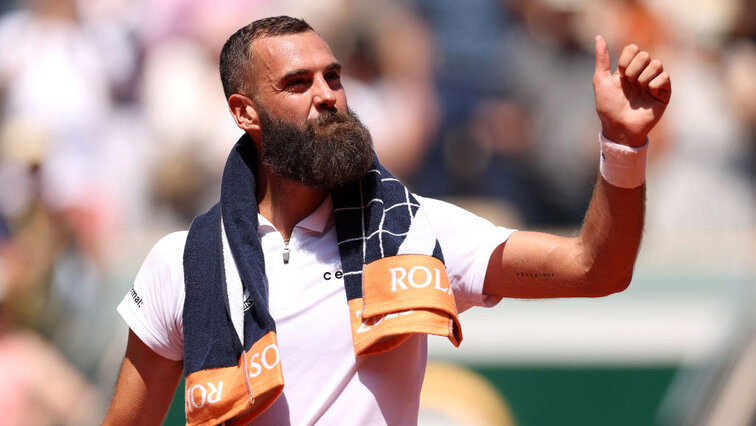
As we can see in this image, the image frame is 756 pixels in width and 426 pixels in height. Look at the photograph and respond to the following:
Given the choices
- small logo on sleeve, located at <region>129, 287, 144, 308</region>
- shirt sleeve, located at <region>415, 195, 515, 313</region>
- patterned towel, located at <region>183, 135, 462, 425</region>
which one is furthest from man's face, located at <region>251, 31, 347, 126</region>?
small logo on sleeve, located at <region>129, 287, 144, 308</region>

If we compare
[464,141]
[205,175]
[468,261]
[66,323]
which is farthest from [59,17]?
[468,261]

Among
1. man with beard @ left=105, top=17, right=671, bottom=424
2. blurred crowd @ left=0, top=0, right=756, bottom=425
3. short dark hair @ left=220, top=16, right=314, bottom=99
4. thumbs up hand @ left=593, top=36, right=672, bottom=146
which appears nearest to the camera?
thumbs up hand @ left=593, top=36, right=672, bottom=146

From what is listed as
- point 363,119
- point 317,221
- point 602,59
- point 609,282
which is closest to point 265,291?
point 317,221

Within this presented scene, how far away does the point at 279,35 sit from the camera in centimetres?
311

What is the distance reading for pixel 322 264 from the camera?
9.82 ft

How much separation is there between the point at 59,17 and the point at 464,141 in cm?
287

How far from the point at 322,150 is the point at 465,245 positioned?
1.50 feet

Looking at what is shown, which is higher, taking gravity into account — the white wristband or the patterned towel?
the white wristband

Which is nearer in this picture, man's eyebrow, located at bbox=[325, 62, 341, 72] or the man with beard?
the man with beard

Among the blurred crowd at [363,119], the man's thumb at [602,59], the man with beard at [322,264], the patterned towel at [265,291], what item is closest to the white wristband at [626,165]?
the man with beard at [322,264]

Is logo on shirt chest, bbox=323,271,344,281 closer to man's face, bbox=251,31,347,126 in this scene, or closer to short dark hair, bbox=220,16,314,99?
man's face, bbox=251,31,347,126

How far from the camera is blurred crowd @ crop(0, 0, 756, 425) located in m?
6.45

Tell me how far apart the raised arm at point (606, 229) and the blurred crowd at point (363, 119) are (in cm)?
357

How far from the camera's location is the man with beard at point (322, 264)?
2.76 m
